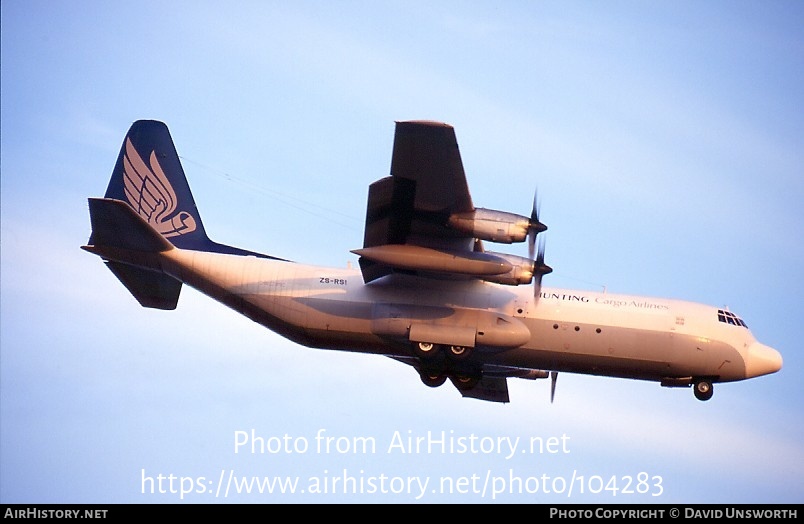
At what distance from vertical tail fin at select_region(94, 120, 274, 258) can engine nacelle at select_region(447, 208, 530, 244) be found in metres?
7.14

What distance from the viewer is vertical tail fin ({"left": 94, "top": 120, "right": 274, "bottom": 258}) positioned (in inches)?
1062

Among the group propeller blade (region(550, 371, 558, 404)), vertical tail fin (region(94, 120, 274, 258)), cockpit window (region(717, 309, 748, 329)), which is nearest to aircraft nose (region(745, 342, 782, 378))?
cockpit window (region(717, 309, 748, 329))

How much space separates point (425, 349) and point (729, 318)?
7.68 m

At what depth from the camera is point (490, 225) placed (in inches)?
899

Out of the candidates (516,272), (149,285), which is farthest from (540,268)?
(149,285)

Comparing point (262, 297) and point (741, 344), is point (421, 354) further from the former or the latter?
point (741, 344)

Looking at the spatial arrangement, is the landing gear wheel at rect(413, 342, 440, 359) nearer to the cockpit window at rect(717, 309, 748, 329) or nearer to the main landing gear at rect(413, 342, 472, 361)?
the main landing gear at rect(413, 342, 472, 361)

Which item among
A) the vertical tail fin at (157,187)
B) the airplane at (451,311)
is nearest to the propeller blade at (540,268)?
the airplane at (451,311)

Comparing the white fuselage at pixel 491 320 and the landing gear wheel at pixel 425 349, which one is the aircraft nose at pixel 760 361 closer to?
the white fuselage at pixel 491 320

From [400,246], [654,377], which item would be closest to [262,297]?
[400,246]

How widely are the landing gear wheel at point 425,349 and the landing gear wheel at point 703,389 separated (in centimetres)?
644

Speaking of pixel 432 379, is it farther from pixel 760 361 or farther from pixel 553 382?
pixel 760 361

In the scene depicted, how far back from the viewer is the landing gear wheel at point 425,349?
2483 centimetres

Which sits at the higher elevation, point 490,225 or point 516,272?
point 490,225
